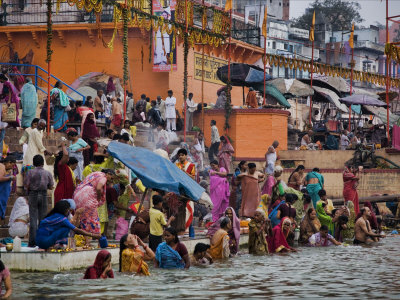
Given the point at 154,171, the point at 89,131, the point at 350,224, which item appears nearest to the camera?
the point at 154,171

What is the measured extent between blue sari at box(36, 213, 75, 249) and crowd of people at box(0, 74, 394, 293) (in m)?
0.01

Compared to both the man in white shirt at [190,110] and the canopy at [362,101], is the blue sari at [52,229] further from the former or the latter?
the canopy at [362,101]

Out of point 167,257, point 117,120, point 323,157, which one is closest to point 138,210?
point 167,257

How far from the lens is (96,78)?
2977 centimetres

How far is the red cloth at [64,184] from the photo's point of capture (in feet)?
44.0

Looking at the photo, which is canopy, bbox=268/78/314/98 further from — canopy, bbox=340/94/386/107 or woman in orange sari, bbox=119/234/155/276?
woman in orange sari, bbox=119/234/155/276

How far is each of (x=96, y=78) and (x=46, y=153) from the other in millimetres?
14183

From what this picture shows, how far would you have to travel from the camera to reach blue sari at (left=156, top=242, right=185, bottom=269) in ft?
38.8

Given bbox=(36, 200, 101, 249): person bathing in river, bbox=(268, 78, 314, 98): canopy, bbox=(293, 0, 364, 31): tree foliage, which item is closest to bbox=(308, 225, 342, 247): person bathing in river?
bbox=(36, 200, 101, 249): person bathing in river

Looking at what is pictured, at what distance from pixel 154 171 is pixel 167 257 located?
1.69m

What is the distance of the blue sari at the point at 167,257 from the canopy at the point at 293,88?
64.9 ft

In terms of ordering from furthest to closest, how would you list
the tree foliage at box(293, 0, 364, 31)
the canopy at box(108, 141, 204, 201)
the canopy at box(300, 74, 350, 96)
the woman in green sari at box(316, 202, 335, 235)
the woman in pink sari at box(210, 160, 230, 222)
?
the tree foliage at box(293, 0, 364, 31), the canopy at box(300, 74, 350, 96), the woman in green sari at box(316, 202, 335, 235), the woman in pink sari at box(210, 160, 230, 222), the canopy at box(108, 141, 204, 201)

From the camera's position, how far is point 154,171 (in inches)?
512

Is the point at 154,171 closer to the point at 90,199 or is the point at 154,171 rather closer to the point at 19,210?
the point at 90,199
